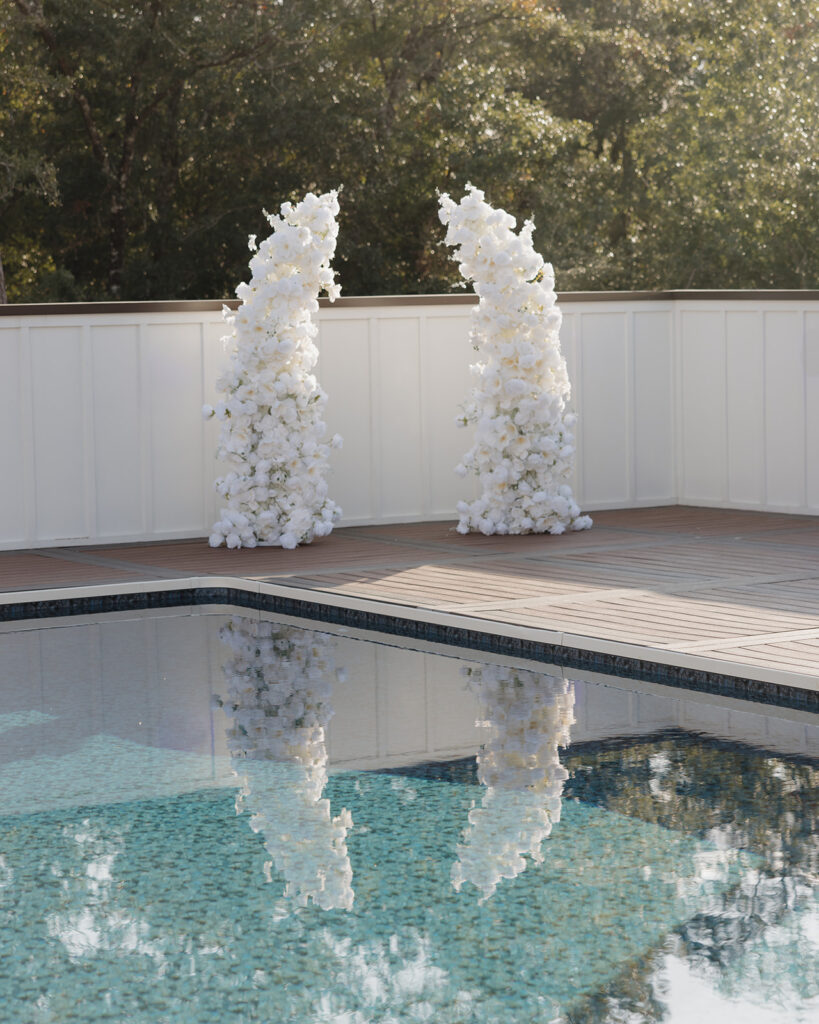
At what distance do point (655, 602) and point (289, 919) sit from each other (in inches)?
132

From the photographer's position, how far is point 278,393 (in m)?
8.32

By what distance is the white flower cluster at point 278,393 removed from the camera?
8.29 m

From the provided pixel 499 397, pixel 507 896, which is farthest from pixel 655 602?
pixel 507 896

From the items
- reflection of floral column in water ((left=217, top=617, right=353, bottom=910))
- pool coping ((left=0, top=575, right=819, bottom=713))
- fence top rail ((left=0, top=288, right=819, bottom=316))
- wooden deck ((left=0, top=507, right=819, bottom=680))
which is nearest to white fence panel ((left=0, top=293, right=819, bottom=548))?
fence top rail ((left=0, top=288, right=819, bottom=316))

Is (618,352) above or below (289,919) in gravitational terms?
above

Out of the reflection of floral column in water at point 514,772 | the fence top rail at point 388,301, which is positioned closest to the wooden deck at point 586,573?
the reflection of floral column in water at point 514,772

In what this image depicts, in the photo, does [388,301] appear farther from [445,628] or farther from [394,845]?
[394,845]

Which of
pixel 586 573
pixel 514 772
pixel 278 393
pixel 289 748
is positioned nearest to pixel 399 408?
pixel 278 393

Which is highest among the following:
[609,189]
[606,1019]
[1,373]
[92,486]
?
[609,189]

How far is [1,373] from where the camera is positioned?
851 cm

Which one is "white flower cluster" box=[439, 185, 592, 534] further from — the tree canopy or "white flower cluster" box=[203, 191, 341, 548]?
the tree canopy

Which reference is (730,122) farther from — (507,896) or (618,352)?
(507,896)

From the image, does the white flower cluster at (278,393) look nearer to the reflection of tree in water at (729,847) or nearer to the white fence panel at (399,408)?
the white fence panel at (399,408)

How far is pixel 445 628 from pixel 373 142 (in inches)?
495
